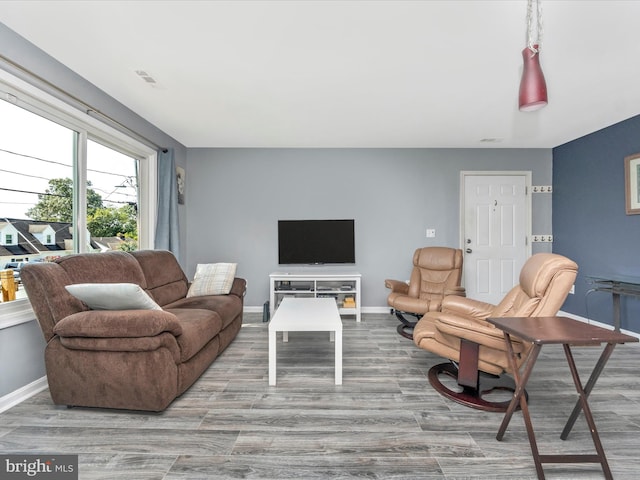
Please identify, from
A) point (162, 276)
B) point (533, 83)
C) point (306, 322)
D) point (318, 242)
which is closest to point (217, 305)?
point (162, 276)

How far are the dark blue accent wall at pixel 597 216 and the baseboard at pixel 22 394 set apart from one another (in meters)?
5.58

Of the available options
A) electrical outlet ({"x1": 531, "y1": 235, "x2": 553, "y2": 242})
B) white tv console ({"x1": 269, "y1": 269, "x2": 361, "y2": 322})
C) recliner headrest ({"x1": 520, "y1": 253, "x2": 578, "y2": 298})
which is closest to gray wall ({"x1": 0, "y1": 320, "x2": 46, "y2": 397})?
white tv console ({"x1": 269, "y1": 269, "x2": 361, "y2": 322})

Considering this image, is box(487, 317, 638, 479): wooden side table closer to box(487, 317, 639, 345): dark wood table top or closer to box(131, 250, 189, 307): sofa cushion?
box(487, 317, 639, 345): dark wood table top

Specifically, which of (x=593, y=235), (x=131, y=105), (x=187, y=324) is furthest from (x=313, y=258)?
(x=593, y=235)

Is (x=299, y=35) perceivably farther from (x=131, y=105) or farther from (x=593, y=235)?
(x=593, y=235)

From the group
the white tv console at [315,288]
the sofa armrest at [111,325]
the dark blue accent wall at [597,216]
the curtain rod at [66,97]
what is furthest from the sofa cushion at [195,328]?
the dark blue accent wall at [597,216]

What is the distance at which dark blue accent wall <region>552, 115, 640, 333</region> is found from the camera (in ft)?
11.2

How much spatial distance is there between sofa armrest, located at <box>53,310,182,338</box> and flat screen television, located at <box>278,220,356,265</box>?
2699 millimetres

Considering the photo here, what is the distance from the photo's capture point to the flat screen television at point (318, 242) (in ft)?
14.6

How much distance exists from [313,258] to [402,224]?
55.6 inches

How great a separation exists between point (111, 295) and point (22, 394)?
101 centimetres

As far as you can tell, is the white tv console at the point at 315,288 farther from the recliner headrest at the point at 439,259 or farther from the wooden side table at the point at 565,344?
the wooden side table at the point at 565,344

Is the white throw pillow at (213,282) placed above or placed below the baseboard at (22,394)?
above

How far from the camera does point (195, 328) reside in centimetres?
218
